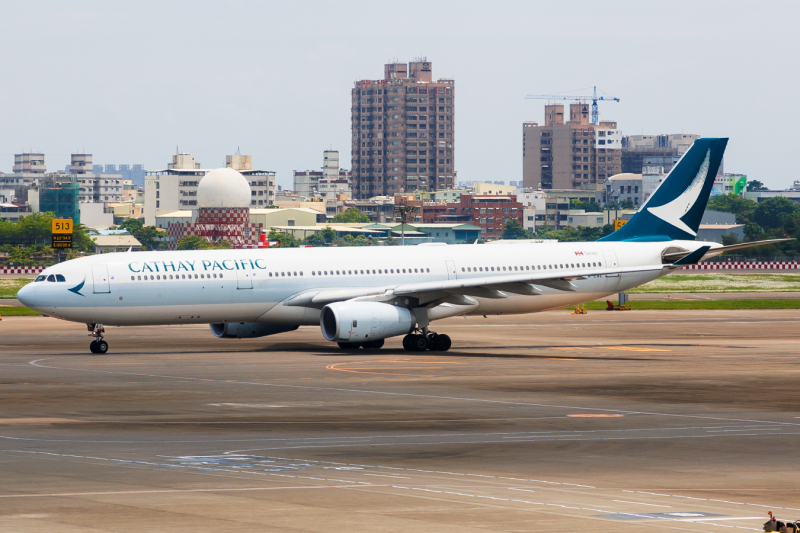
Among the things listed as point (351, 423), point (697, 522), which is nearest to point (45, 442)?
point (351, 423)

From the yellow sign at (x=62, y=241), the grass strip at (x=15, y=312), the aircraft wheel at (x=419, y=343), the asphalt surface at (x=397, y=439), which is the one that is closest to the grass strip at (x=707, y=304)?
the asphalt surface at (x=397, y=439)

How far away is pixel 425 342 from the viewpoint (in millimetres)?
51438

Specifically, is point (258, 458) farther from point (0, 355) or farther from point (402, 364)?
point (0, 355)

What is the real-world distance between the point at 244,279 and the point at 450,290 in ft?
28.2

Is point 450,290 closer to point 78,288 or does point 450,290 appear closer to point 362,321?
point 362,321

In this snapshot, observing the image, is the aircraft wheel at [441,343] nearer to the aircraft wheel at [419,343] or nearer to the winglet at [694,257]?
the aircraft wheel at [419,343]

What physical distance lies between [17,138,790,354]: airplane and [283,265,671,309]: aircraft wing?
5cm

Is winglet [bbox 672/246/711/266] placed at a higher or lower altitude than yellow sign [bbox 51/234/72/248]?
lower

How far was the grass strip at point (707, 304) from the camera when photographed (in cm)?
8656

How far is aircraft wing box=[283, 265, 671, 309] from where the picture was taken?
4975 centimetres

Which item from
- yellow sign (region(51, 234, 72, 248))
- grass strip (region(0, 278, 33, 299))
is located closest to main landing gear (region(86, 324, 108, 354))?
yellow sign (region(51, 234, 72, 248))

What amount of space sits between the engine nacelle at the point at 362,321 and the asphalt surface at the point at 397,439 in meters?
0.96

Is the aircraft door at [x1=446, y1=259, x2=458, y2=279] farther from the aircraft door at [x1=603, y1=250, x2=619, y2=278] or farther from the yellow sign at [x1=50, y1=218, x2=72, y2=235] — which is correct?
the yellow sign at [x1=50, y1=218, x2=72, y2=235]

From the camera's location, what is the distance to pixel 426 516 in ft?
58.4
